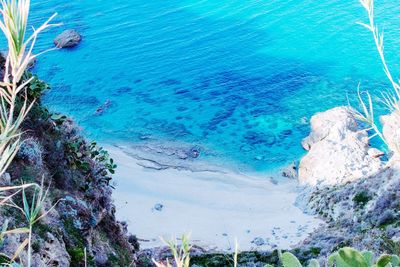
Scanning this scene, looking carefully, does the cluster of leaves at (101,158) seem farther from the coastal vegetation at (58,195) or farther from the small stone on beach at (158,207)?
the small stone on beach at (158,207)

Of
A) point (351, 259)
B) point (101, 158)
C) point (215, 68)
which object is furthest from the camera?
point (215, 68)

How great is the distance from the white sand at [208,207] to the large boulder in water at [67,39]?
15.0m

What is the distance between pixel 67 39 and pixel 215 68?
39.7 feet

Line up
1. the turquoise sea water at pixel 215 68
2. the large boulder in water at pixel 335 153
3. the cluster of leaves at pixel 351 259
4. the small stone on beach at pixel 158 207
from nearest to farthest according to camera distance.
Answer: the cluster of leaves at pixel 351 259 → the small stone on beach at pixel 158 207 → the large boulder in water at pixel 335 153 → the turquoise sea water at pixel 215 68

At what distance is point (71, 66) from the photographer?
1500 inches

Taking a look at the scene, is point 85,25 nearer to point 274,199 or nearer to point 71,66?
point 71,66

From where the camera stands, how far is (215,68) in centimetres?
3716

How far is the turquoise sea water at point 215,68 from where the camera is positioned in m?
30.9

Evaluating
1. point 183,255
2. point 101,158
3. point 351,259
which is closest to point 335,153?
point 101,158

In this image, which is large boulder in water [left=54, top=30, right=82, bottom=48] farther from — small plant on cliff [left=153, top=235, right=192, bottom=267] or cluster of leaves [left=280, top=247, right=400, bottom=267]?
small plant on cliff [left=153, top=235, right=192, bottom=267]

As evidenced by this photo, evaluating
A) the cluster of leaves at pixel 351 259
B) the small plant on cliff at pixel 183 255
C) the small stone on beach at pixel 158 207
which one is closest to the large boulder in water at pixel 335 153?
the small stone on beach at pixel 158 207

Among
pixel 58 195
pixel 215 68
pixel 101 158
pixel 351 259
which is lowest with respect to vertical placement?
pixel 215 68

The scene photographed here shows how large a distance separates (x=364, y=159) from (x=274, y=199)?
17.2 ft

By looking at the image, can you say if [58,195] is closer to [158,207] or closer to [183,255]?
[183,255]
